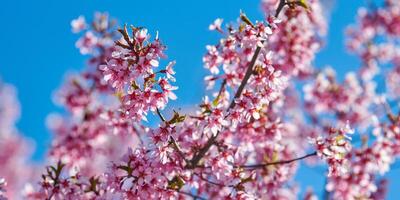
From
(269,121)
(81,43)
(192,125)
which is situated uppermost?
(81,43)

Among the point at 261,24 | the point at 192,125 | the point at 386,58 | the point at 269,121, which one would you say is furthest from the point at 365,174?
the point at 386,58

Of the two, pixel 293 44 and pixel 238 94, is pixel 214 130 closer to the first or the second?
pixel 238 94

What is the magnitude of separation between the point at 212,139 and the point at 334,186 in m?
4.25

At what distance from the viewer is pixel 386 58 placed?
14445mm

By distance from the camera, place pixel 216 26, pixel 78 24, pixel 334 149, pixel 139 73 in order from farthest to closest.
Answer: pixel 78 24 < pixel 216 26 < pixel 334 149 < pixel 139 73

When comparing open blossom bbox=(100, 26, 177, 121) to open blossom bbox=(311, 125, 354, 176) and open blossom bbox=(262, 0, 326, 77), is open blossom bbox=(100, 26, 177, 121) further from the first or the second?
open blossom bbox=(262, 0, 326, 77)

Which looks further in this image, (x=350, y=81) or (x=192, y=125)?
(x=350, y=81)

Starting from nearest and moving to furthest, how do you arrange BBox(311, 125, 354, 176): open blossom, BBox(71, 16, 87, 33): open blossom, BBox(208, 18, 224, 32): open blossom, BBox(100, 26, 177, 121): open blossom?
BBox(100, 26, 177, 121): open blossom → BBox(311, 125, 354, 176): open blossom → BBox(208, 18, 224, 32): open blossom → BBox(71, 16, 87, 33): open blossom

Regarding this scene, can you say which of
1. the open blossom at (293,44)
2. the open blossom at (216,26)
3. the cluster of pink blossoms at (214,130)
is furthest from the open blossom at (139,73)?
the open blossom at (293,44)

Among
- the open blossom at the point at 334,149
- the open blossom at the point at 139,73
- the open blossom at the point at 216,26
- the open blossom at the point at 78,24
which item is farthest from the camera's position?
the open blossom at the point at 78,24

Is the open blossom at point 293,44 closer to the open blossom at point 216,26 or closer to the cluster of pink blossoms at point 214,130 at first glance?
the cluster of pink blossoms at point 214,130

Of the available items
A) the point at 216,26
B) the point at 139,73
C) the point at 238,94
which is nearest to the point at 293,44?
the point at 216,26

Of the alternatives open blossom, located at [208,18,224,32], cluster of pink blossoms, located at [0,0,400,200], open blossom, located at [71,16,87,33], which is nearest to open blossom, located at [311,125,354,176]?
cluster of pink blossoms, located at [0,0,400,200]

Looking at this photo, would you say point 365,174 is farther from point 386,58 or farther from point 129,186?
point 386,58
